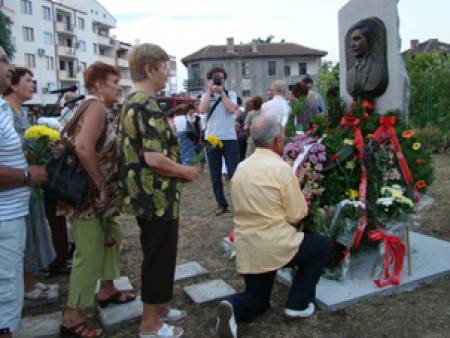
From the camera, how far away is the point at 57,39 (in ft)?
149

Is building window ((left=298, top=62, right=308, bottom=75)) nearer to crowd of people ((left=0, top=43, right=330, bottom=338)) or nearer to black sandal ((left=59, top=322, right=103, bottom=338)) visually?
crowd of people ((left=0, top=43, right=330, bottom=338))

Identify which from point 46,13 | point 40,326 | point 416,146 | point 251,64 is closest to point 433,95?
point 416,146

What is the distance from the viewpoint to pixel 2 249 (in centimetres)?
216

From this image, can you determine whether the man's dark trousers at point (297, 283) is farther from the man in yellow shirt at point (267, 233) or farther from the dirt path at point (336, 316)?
the dirt path at point (336, 316)

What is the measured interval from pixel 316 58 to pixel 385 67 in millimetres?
55156

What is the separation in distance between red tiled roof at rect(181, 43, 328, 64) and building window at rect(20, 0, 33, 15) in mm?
20060

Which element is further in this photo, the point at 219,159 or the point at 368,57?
the point at 219,159

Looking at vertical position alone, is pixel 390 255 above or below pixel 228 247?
above

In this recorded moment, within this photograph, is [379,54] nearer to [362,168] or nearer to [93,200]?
[362,168]

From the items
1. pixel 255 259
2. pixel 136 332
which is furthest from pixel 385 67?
pixel 136 332

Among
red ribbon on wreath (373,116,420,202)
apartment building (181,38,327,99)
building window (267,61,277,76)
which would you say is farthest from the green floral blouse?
building window (267,61,277,76)

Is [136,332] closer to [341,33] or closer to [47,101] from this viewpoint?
[341,33]

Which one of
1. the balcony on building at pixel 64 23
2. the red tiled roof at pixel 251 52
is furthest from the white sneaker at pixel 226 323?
the red tiled roof at pixel 251 52

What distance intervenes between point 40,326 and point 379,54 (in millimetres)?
3604
